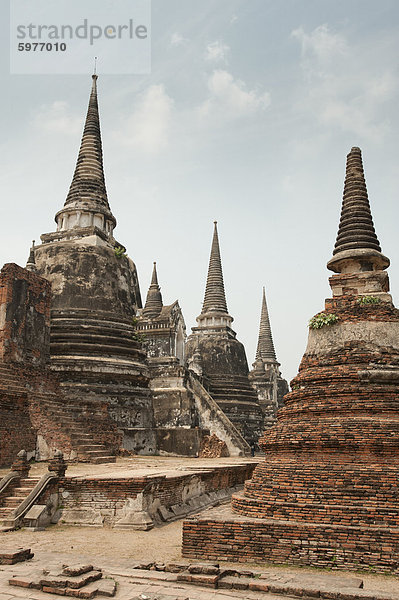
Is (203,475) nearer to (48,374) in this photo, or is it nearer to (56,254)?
(48,374)

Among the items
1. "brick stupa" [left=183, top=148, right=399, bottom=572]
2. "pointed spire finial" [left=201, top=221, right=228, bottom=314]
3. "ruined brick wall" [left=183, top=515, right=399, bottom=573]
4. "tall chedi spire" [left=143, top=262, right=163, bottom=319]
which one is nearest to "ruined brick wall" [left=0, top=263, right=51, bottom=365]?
"brick stupa" [left=183, top=148, right=399, bottom=572]

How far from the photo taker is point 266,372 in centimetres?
4638

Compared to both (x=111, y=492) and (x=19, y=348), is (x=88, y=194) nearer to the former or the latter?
(x=19, y=348)

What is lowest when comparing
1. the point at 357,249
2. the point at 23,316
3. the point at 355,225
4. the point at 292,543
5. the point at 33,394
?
the point at 292,543

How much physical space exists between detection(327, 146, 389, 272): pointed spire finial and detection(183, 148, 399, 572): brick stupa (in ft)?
0.19

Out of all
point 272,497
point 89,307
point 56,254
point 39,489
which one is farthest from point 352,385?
point 56,254

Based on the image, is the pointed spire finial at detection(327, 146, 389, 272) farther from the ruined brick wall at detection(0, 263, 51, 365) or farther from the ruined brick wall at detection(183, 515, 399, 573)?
the ruined brick wall at detection(0, 263, 51, 365)

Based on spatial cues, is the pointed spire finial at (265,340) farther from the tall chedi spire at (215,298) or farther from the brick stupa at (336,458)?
the brick stupa at (336,458)

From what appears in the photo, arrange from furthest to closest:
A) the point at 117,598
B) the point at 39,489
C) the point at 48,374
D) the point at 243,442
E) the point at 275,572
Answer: the point at 243,442 → the point at 48,374 → the point at 39,489 → the point at 275,572 → the point at 117,598

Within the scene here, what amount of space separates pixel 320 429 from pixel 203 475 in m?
5.89

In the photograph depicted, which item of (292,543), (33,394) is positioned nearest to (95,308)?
(33,394)

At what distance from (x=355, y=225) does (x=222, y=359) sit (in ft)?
72.0

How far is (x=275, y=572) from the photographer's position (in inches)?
297

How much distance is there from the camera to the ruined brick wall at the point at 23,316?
58.3ft
